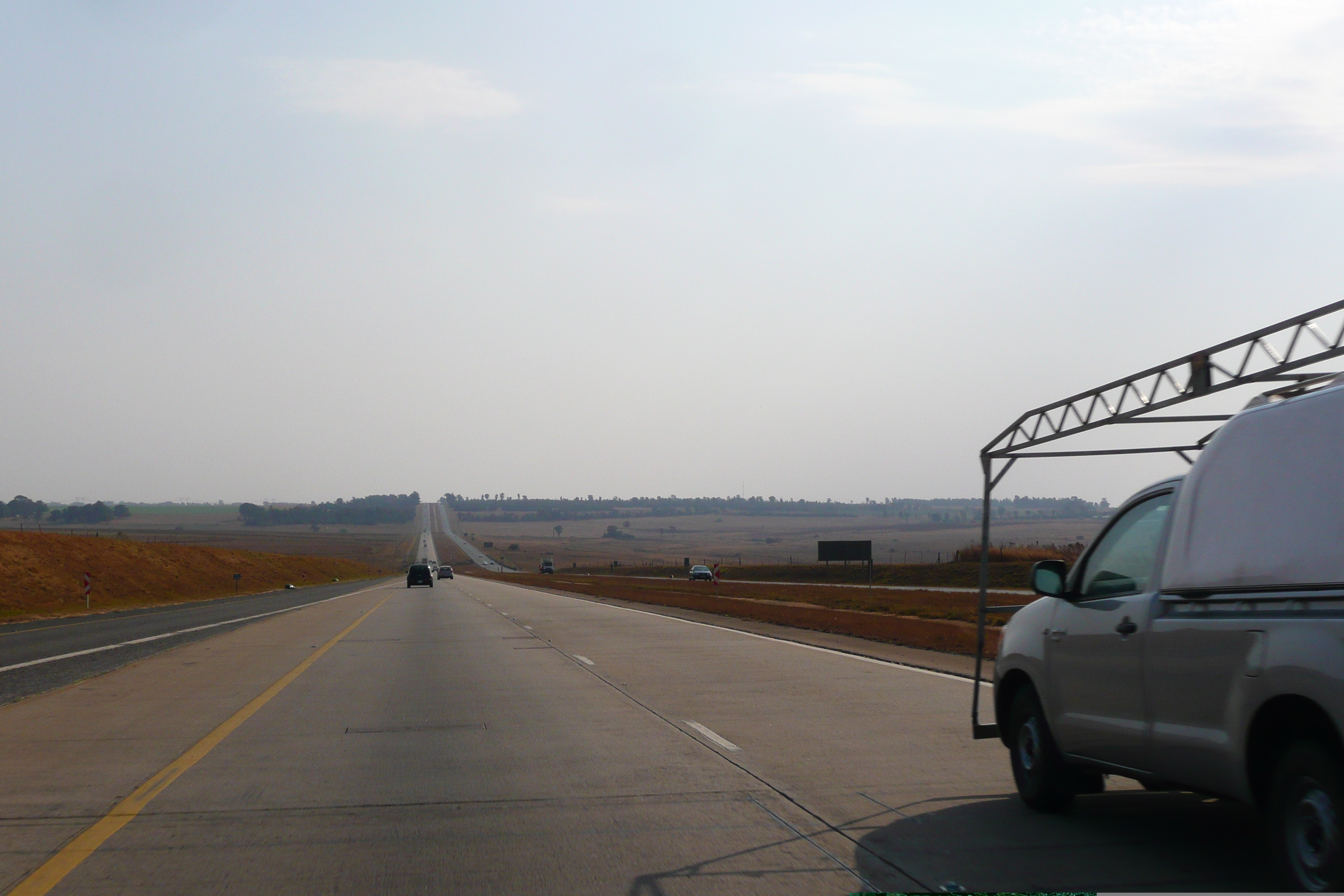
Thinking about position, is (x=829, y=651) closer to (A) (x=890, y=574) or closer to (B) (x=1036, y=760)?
(B) (x=1036, y=760)

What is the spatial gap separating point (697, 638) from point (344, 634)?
8527 millimetres

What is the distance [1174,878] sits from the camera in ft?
20.6

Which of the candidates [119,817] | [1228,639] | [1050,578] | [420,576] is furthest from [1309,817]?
[420,576]

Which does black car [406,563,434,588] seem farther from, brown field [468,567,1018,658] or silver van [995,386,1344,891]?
silver van [995,386,1344,891]

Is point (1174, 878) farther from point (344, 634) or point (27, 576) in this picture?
point (27, 576)

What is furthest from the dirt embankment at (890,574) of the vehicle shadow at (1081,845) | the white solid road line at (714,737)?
the vehicle shadow at (1081,845)

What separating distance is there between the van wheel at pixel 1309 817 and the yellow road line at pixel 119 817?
607cm

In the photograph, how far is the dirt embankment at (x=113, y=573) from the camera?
48.3 m

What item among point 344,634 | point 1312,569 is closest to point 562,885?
point 1312,569

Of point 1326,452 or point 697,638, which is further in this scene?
point 697,638

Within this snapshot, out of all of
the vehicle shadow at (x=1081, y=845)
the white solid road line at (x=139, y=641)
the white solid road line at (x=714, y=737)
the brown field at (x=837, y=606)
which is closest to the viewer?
the vehicle shadow at (x=1081, y=845)

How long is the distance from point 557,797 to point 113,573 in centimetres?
5966

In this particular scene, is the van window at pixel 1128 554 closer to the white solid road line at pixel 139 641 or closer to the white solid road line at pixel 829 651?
the white solid road line at pixel 829 651

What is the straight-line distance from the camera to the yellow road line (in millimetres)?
6441
